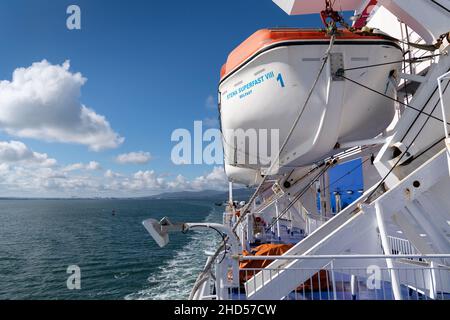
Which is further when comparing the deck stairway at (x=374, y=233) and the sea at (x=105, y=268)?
the sea at (x=105, y=268)

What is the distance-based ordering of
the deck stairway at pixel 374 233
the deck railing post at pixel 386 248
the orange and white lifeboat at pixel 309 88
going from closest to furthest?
the deck railing post at pixel 386 248
the deck stairway at pixel 374 233
the orange and white lifeboat at pixel 309 88

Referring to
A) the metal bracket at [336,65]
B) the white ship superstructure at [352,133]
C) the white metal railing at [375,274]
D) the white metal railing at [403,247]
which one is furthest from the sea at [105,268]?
the metal bracket at [336,65]

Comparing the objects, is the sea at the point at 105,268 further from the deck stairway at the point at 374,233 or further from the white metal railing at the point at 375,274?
the deck stairway at the point at 374,233

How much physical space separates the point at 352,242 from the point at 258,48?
397 cm

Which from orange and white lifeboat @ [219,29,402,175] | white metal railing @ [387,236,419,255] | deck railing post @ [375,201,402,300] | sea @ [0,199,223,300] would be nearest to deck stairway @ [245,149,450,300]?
deck railing post @ [375,201,402,300]

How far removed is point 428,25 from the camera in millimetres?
5094

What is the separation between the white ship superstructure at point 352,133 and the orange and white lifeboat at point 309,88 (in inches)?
0.8

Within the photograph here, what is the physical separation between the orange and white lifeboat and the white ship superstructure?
0.07 ft

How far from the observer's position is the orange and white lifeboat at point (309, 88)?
546 centimetres

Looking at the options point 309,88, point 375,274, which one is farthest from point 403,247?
point 309,88

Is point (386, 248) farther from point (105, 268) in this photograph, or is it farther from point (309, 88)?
point (105, 268)

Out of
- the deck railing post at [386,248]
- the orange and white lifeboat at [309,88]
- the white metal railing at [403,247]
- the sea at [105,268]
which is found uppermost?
→ the orange and white lifeboat at [309,88]

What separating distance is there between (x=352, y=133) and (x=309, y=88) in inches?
60.1
